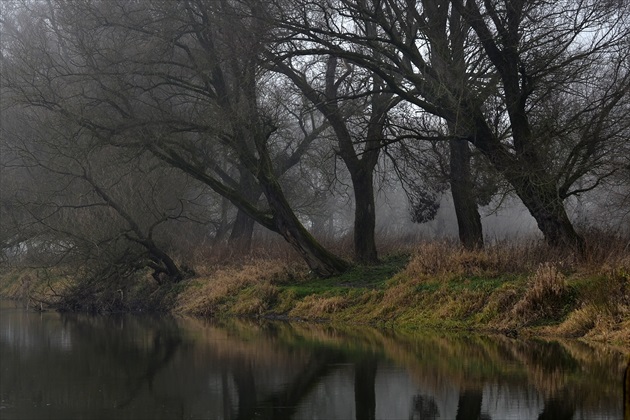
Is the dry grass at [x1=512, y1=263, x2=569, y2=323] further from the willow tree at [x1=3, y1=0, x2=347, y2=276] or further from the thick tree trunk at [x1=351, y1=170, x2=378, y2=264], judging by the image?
the thick tree trunk at [x1=351, y1=170, x2=378, y2=264]

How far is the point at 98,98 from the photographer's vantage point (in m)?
26.4

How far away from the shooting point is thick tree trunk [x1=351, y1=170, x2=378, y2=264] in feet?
96.0

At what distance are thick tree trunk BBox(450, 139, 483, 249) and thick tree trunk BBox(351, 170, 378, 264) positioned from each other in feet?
10.5

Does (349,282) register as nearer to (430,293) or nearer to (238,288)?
(238,288)

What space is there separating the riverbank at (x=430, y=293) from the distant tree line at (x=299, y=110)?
1099 millimetres

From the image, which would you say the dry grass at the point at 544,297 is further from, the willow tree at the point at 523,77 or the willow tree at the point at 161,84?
the willow tree at the point at 161,84

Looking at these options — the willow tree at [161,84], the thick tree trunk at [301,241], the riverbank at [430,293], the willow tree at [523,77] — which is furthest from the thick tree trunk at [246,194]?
the willow tree at [523,77]

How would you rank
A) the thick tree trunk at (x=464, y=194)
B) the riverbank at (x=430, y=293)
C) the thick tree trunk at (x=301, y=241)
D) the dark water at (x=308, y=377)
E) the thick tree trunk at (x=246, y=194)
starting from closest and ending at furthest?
the dark water at (x=308, y=377) → the riverbank at (x=430, y=293) → the thick tree trunk at (x=464, y=194) → the thick tree trunk at (x=301, y=241) → the thick tree trunk at (x=246, y=194)

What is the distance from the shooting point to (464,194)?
25.6 meters

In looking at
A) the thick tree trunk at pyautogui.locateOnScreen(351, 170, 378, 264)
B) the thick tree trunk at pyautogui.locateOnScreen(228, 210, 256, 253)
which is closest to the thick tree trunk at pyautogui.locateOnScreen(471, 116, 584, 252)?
the thick tree trunk at pyautogui.locateOnScreen(351, 170, 378, 264)

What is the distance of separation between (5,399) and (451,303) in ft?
34.1

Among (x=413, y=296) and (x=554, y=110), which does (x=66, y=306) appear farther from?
(x=554, y=110)

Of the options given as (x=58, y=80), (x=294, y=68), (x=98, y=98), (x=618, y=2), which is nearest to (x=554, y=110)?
(x=618, y=2)

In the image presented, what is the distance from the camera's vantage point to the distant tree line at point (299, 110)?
71.2 ft
